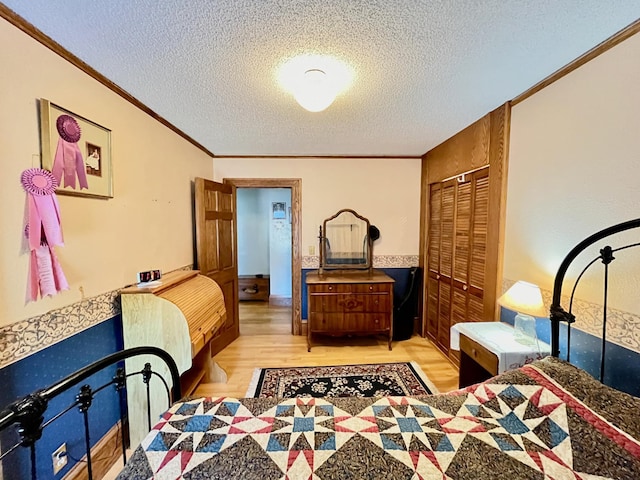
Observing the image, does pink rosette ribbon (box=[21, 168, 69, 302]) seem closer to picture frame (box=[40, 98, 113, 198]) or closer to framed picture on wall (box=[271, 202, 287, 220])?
picture frame (box=[40, 98, 113, 198])

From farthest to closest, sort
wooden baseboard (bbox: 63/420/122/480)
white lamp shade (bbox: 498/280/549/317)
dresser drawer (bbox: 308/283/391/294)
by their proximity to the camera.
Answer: dresser drawer (bbox: 308/283/391/294) → white lamp shade (bbox: 498/280/549/317) → wooden baseboard (bbox: 63/420/122/480)

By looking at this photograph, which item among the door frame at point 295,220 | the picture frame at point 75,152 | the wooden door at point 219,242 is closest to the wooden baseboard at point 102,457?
the wooden door at point 219,242

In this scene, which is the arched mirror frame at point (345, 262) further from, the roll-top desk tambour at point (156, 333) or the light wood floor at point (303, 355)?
the roll-top desk tambour at point (156, 333)

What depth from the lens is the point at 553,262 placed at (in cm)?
178

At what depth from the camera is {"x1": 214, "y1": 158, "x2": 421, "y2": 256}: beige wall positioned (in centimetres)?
375

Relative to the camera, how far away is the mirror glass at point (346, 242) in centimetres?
382

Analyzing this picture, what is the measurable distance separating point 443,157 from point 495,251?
135 cm

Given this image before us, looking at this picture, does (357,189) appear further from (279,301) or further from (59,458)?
(59,458)

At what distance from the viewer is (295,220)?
3.78 metres

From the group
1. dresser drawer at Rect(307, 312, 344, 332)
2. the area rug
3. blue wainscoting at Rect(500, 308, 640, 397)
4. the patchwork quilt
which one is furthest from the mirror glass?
the patchwork quilt

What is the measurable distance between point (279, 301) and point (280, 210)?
1703mm

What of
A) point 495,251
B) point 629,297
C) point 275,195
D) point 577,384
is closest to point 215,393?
point 577,384

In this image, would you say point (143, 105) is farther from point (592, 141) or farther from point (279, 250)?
point (279, 250)

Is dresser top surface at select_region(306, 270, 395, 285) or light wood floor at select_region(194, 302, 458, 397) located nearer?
light wood floor at select_region(194, 302, 458, 397)
